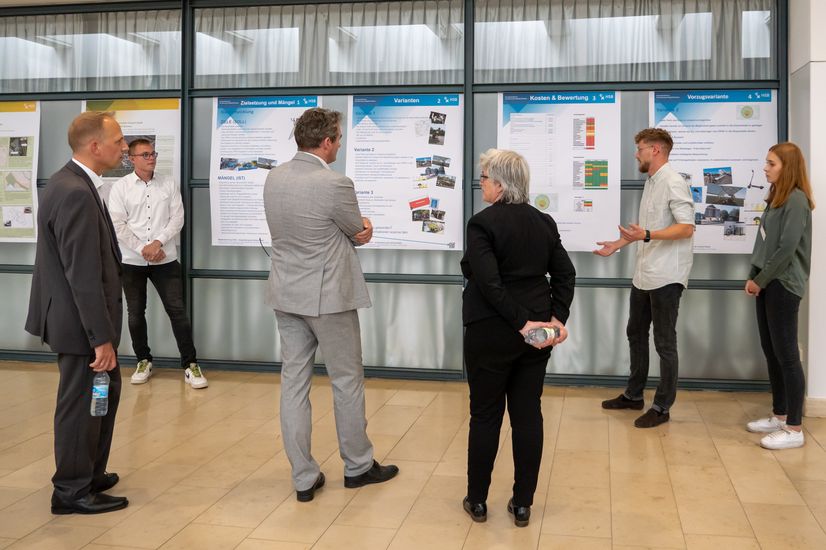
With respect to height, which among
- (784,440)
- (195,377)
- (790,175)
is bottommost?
(784,440)

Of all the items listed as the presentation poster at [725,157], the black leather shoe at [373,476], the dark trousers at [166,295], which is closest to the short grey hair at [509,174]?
the black leather shoe at [373,476]

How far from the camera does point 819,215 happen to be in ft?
17.5

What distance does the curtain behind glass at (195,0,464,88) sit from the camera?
258 inches

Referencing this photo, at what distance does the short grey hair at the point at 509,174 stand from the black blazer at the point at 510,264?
1.4 inches

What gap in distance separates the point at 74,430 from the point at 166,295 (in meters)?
2.83

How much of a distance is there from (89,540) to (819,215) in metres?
4.52

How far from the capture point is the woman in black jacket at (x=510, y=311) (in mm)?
3340

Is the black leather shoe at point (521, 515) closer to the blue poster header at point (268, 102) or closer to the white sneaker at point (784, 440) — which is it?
the white sneaker at point (784, 440)

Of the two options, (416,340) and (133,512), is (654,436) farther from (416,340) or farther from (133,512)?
(133,512)

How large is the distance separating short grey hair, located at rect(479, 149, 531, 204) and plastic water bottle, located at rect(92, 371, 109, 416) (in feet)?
5.87

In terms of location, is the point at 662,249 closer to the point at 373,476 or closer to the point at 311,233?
the point at 373,476

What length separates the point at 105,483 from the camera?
396 cm

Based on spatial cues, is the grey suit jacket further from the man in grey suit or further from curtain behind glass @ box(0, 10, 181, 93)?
curtain behind glass @ box(0, 10, 181, 93)

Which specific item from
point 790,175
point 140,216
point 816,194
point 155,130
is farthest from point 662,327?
point 155,130
